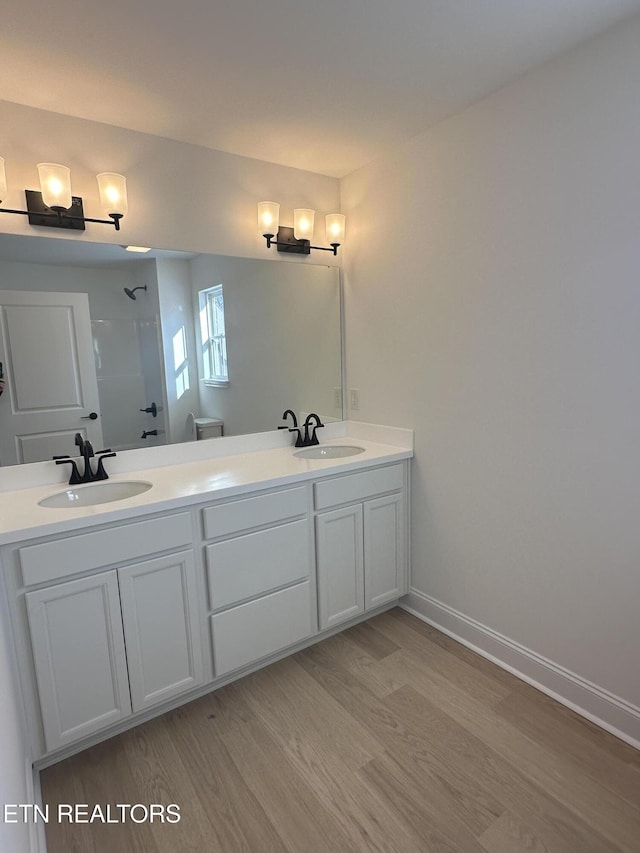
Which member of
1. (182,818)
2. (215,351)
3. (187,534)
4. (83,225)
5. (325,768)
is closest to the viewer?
(182,818)

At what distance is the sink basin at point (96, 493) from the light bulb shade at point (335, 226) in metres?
1.66

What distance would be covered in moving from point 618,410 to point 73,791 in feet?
7.23

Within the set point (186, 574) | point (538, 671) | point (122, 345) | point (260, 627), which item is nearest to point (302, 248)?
point (122, 345)

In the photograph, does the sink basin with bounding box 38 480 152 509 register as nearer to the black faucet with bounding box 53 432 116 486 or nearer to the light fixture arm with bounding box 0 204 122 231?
the black faucet with bounding box 53 432 116 486

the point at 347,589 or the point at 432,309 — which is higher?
the point at 432,309

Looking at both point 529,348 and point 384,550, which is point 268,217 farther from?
point 384,550

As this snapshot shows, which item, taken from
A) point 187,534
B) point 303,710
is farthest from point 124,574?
point 303,710

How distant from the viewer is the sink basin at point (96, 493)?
1.83 m

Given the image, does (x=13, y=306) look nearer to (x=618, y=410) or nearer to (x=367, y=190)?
(x=367, y=190)

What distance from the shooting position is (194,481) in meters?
1.93

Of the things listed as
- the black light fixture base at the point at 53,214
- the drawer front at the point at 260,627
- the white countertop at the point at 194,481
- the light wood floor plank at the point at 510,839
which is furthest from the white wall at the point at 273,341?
the light wood floor plank at the point at 510,839

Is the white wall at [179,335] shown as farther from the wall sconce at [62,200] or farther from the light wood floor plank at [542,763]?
the light wood floor plank at [542,763]

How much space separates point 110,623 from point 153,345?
47.2 inches

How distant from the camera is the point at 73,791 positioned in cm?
153
